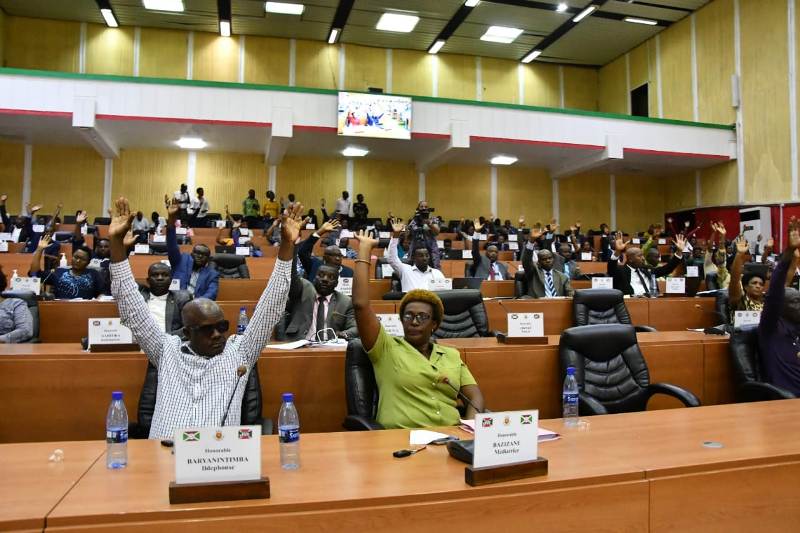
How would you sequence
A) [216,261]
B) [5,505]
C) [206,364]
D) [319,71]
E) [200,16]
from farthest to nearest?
Answer: [319,71] < [200,16] < [216,261] < [206,364] < [5,505]

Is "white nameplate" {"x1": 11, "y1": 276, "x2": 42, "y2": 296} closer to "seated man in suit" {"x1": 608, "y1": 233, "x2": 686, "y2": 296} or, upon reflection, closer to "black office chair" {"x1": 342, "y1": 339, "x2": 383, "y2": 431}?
"black office chair" {"x1": 342, "y1": 339, "x2": 383, "y2": 431}

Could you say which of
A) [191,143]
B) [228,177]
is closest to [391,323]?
→ [191,143]

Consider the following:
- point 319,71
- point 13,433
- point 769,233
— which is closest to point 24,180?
point 319,71

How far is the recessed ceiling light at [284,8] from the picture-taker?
13.2 metres

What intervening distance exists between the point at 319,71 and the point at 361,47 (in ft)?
4.42

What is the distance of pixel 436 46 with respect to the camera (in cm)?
1554

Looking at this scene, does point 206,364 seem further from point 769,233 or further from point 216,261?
point 769,233

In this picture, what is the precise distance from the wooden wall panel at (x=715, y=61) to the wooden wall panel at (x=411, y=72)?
6629 millimetres

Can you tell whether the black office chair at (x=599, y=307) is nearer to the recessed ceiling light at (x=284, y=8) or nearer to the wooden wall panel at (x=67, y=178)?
the recessed ceiling light at (x=284, y=8)

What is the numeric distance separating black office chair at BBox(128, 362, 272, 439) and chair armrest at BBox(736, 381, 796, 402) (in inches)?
104

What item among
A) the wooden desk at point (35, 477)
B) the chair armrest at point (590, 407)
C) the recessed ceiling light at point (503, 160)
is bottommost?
the chair armrest at point (590, 407)

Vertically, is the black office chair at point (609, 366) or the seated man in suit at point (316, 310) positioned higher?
the seated man in suit at point (316, 310)

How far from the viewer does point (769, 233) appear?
11.9 meters

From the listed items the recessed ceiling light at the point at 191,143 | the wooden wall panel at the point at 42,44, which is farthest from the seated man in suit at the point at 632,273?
the wooden wall panel at the point at 42,44
